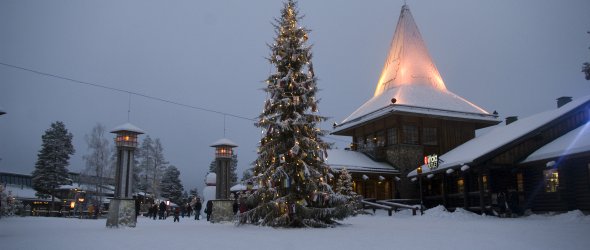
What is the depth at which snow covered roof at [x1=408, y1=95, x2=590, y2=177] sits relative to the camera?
25.9 m

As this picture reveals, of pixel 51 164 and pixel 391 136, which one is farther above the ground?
pixel 391 136

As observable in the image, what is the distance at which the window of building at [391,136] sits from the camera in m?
34.9

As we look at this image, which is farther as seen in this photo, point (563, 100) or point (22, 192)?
point (22, 192)

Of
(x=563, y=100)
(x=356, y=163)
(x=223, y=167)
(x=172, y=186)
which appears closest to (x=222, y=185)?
(x=223, y=167)

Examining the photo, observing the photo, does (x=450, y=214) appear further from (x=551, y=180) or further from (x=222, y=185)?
(x=222, y=185)

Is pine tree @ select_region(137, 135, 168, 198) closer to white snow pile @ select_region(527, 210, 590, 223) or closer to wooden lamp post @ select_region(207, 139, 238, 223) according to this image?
wooden lamp post @ select_region(207, 139, 238, 223)

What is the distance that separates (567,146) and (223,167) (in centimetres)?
1780

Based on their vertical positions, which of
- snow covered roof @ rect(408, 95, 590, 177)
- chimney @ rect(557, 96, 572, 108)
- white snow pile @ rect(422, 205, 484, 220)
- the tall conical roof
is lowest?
white snow pile @ rect(422, 205, 484, 220)

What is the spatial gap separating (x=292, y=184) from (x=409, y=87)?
21.3 meters

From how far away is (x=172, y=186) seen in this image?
67.4 meters

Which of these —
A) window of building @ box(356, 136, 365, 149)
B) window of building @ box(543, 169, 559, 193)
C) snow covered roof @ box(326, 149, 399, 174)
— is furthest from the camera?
window of building @ box(356, 136, 365, 149)

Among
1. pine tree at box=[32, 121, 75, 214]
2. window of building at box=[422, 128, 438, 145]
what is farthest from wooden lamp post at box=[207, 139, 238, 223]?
pine tree at box=[32, 121, 75, 214]

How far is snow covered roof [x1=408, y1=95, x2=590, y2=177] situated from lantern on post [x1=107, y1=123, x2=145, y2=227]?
56.9 ft

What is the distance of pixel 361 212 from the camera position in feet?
97.5
